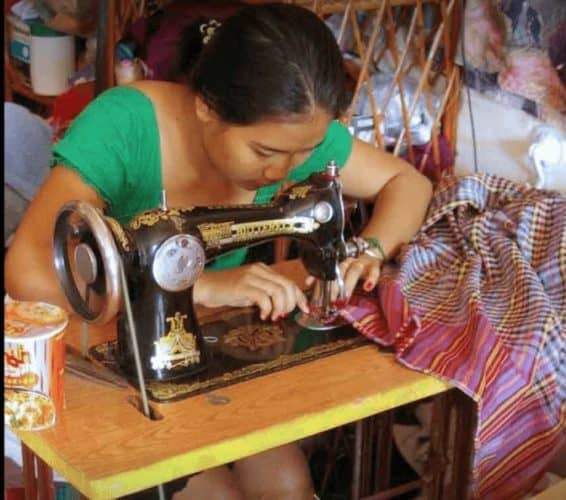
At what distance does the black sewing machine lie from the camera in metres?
1.13

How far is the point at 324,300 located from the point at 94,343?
12.3 inches

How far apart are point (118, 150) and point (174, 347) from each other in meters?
0.38

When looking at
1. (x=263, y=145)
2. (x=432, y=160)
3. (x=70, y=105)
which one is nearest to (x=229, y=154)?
(x=263, y=145)

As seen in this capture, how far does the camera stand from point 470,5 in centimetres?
204

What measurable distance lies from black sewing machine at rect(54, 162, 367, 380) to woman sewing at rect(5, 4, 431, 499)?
103mm

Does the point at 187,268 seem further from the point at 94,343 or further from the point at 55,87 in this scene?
the point at 55,87

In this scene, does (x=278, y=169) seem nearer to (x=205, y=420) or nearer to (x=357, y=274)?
(x=357, y=274)

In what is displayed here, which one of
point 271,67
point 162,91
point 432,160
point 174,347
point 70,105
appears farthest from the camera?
point 70,105

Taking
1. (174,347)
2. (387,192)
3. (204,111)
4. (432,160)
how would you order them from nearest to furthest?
(174,347)
(204,111)
(387,192)
(432,160)

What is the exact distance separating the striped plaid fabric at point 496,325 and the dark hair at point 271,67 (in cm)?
28

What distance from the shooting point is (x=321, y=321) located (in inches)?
54.6

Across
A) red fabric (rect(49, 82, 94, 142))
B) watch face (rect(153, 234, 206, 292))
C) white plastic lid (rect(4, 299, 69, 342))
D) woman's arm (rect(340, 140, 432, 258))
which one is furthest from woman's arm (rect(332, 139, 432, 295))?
red fabric (rect(49, 82, 94, 142))

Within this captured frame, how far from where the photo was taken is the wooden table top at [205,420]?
1049 mm

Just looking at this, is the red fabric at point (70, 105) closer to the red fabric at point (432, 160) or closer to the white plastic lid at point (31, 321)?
the red fabric at point (432, 160)
